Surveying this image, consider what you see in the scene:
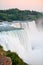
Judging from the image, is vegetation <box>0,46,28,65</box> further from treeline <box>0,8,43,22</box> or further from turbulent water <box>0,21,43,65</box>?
treeline <box>0,8,43,22</box>

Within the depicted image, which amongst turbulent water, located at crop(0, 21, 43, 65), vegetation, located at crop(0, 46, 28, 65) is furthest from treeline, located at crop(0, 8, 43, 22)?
vegetation, located at crop(0, 46, 28, 65)

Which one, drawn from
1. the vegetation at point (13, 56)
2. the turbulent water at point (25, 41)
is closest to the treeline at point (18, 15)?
the turbulent water at point (25, 41)

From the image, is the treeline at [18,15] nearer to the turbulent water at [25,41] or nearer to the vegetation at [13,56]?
the turbulent water at [25,41]

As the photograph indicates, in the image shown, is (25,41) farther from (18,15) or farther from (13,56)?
(13,56)

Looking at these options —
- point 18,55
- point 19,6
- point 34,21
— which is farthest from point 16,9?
point 18,55

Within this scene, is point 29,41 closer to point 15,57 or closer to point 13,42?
point 13,42

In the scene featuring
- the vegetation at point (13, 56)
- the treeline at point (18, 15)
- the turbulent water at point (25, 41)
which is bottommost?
the vegetation at point (13, 56)
